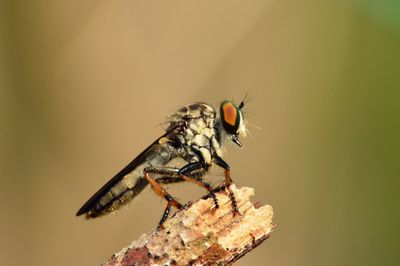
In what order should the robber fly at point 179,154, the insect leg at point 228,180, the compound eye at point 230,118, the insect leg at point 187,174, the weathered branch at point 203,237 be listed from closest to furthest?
the weathered branch at point 203,237
the insect leg at point 228,180
the insect leg at point 187,174
the robber fly at point 179,154
the compound eye at point 230,118

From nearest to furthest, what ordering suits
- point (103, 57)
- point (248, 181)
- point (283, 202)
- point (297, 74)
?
point (103, 57) → point (248, 181) → point (283, 202) → point (297, 74)

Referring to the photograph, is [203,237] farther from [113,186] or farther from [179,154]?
[179,154]

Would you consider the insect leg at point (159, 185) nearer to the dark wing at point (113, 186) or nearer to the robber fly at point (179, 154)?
the robber fly at point (179, 154)

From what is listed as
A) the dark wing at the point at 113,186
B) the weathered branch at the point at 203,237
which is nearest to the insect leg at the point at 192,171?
the dark wing at the point at 113,186

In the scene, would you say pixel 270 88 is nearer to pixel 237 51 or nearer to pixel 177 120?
pixel 237 51

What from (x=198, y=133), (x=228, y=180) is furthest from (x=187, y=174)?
(x=228, y=180)

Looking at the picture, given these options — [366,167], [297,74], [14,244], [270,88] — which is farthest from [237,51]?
[14,244]

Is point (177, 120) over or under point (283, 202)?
over
